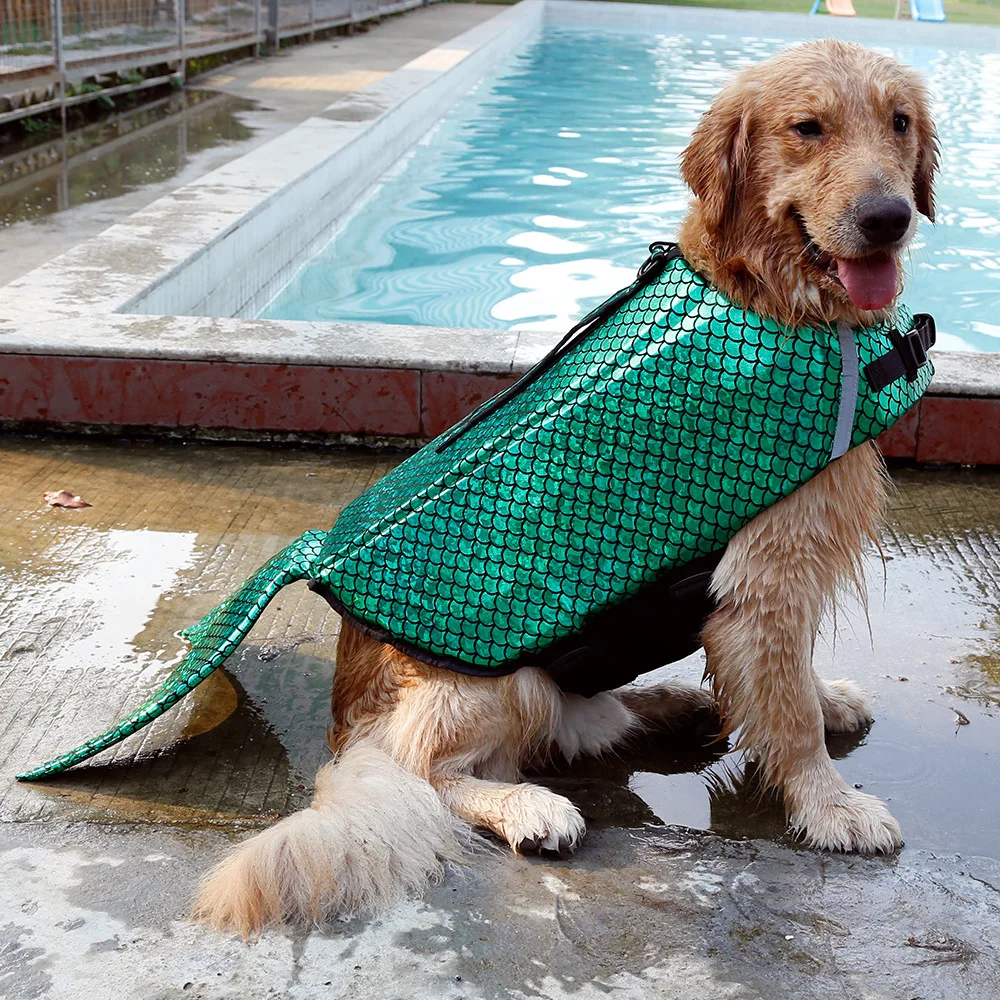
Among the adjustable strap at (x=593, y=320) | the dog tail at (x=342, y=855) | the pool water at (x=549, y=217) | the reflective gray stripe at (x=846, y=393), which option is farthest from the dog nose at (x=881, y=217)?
the dog tail at (x=342, y=855)

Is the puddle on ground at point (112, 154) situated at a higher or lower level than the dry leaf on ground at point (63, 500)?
higher

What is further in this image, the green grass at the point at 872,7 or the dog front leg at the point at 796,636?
the green grass at the point at 872,7

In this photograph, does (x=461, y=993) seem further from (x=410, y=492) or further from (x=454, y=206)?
(x=454, y=206)

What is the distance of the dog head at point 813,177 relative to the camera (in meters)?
2.29

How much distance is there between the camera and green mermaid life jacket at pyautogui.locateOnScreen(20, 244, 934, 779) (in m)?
2.43

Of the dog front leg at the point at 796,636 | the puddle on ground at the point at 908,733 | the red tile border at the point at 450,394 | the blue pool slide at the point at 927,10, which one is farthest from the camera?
the blue pool slide at the point at 927,10

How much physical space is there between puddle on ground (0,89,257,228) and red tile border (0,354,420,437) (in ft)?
9.60

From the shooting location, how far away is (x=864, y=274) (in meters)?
2.34

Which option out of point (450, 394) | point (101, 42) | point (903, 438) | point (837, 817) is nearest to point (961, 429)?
point (903, 438)

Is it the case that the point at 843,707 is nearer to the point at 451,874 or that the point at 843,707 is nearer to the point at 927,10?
the point at 451,874

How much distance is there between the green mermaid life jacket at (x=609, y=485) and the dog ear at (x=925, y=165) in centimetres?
30

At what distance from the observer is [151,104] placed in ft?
39.8

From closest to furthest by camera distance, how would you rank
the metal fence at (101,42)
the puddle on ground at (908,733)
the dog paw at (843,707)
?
the puddle on ground at (908,733), the dog paw at (843,707), the metal fence at (101,42)

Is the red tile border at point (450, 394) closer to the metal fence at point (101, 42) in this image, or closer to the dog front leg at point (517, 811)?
the dog front leg at point (517, 811)
